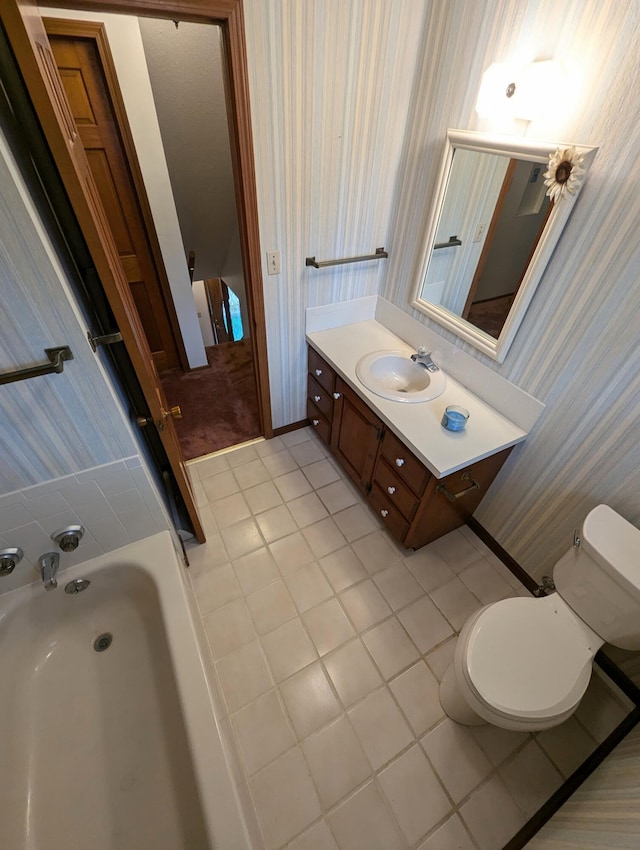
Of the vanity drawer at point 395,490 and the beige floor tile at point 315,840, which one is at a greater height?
the vanity drawer at point 395,490

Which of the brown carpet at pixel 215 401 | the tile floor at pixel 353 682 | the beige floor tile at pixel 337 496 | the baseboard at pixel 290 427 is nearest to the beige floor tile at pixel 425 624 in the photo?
the tile floor at pixel 353 682

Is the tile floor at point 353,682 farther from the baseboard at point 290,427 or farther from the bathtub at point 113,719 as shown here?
the baseboard at point 290,427

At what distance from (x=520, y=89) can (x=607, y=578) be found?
5.25 feet

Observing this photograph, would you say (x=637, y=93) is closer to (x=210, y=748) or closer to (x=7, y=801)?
(x=210, y=748)

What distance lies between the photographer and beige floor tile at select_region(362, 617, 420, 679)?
1.51 metres

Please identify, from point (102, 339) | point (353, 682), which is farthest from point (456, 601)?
point (102, 339)

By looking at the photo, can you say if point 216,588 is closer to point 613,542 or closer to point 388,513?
point 388,513

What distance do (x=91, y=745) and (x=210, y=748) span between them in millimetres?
545

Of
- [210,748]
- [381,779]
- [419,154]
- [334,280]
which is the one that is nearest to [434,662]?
Result: [381,779]

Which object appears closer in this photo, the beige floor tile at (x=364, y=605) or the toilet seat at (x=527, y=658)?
the toilet seat at (x=527, y=658)

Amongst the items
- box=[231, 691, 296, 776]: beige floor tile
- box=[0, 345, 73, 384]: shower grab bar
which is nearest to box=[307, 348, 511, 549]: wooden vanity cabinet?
box=[231, 691, 296, 776]: beige floor tile

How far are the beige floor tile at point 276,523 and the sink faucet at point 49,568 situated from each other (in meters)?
0.89

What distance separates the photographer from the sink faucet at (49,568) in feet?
4.15

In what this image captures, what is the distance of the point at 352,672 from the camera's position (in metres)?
1.49
